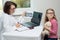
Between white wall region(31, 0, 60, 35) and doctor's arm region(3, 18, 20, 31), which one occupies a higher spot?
white wall region(31, 0, 60, 35)

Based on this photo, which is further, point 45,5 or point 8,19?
point 45,5

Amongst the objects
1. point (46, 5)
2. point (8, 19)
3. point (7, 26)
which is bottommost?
point (7, 26)

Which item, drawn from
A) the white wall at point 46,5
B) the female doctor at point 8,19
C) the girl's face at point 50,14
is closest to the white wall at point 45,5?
the white wall at point 46,5

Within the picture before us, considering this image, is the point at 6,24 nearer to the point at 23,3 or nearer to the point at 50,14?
the point at 50,14

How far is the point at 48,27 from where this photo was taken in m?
2.56

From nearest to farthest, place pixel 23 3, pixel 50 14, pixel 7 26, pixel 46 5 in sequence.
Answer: pixel 7 26
pixel 50 14
pixel 46 5
pixel 23 3

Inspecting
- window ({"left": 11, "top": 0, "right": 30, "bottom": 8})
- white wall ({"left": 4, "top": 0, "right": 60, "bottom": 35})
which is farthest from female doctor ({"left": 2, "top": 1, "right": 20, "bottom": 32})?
window ({"left": 11, "top": 0, "right": 30, "bottom": 8})

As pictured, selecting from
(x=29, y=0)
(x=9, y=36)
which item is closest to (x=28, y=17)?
(x=29, y=0)

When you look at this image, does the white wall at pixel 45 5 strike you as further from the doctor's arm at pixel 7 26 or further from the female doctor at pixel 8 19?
the doctor's arm at pixel 7 26

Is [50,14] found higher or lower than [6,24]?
higher

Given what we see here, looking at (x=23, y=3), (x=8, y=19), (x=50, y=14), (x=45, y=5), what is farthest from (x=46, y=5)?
(x=8, y=19)

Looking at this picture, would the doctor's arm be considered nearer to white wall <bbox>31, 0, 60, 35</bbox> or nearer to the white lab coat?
the white lab coat

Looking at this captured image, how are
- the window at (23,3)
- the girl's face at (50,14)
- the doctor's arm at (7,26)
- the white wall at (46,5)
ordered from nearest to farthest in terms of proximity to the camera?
the doctor's arm at (7,26)
the girl's face at (50,14)
the white wall at (46,5)
the window at (23,3)

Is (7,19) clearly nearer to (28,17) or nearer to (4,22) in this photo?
(4,22)
